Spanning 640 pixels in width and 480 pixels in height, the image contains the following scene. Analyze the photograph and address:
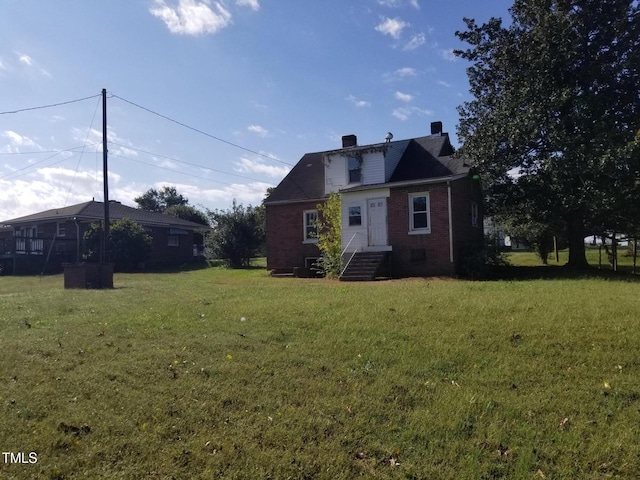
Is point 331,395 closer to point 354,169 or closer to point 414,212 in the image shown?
point 414,212

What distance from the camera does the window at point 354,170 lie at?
21078mm

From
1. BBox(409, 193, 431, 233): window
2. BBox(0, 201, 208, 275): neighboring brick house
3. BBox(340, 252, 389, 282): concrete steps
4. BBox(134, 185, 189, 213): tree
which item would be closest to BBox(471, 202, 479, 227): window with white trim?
BBox(409, 193, 431, 233): window

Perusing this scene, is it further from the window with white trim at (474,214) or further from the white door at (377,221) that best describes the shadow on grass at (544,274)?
the white door at (377,221)

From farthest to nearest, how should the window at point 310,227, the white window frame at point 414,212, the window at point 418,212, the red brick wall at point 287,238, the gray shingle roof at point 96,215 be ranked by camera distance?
1. the gray shingle roof at point 96,215
2. the red brick wall at point 287,238
3. the window at point 310,227
4. the window at point 418,212
5. the white window frame at point 414,212

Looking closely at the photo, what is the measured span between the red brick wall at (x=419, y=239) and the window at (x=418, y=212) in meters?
0.16

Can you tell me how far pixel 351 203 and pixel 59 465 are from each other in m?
17.0

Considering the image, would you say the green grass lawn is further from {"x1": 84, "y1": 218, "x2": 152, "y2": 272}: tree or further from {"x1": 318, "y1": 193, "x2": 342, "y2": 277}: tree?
{"x1": 84, "y1": 218, "x2": 152, "y2": 272}: tree

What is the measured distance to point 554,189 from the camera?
714 inches

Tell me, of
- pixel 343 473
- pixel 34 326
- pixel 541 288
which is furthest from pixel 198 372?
pixel 541 288

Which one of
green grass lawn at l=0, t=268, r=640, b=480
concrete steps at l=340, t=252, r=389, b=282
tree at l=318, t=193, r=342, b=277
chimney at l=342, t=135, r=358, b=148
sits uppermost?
chimney at l=342, t=135, r=358, b=148

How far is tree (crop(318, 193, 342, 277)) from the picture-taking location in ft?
65.1

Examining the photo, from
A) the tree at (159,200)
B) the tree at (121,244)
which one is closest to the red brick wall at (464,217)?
the tree at (121,244)

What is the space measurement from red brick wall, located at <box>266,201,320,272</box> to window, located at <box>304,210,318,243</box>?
0.17 meters

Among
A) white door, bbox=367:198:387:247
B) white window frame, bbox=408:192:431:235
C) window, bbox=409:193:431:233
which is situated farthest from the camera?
white door, bbox=367:198:387:247
